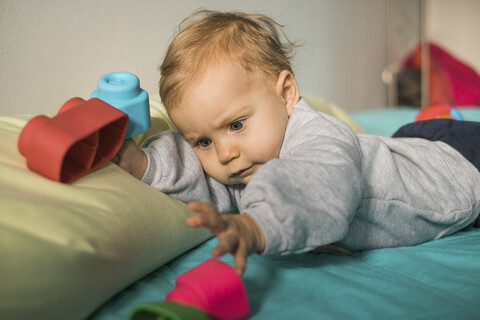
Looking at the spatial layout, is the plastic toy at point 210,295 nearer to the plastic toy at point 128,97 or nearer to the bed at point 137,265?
the bed at point 137,265

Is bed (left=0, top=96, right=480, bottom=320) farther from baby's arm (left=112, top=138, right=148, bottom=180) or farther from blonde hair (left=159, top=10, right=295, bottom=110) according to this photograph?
blonde hair (left=159, top=10, right=295, bottom=110)

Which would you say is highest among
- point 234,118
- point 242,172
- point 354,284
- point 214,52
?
point 214,52

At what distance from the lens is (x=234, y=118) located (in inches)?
36.1

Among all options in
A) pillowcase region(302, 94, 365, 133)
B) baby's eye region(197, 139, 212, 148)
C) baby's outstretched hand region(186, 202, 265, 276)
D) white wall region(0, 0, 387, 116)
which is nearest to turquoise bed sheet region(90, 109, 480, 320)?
baby's outstretched hand region(186, 202, 265, 276)

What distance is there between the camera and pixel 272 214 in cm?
67

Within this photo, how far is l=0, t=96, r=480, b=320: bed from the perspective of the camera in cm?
62

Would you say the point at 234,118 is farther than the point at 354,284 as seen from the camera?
Yes

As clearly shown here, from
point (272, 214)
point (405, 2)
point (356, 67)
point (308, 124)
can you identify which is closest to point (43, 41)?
point (308, 124)

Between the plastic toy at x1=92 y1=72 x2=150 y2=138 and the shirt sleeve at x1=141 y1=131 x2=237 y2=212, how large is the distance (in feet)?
0.22

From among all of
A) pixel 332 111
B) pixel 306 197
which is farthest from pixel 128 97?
pixel 332 111

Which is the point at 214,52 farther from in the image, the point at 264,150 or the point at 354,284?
the point at 354,284

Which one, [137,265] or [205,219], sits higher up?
[205,219]

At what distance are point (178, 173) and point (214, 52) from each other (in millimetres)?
250

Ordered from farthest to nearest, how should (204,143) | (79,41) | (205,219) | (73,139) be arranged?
(79,41)
(204,143)
(73,139)
(205,219)
